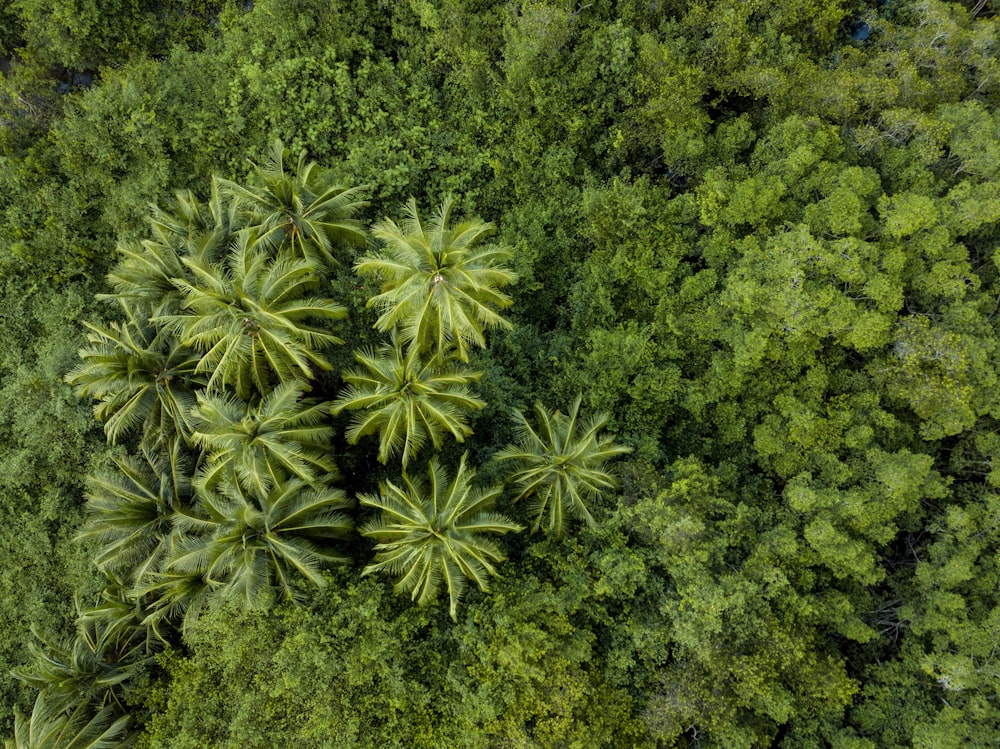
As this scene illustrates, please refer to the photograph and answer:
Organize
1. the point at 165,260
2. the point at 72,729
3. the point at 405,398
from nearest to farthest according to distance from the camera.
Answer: the point at 405,398 < the point at 72,729 < the point at 165,260

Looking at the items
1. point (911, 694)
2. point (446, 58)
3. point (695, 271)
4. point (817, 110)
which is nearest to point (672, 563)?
point (911, 694)

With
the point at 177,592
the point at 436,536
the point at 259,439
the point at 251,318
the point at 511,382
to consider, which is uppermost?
the point at 251,318

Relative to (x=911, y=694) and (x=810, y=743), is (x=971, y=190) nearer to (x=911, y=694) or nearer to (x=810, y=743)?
(x=911, y=694)

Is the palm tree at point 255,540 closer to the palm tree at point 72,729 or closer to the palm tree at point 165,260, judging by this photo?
the palm tree at point 72,729

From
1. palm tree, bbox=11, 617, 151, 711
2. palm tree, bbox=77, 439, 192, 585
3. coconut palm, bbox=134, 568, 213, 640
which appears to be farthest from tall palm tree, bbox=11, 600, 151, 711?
palm tree, bbox=77, 439, 192, 585

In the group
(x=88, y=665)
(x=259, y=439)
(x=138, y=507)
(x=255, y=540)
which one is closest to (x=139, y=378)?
(x=138, y=507)

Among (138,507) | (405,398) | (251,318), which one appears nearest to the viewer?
(251,318)

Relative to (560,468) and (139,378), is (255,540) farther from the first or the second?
(560,468)
